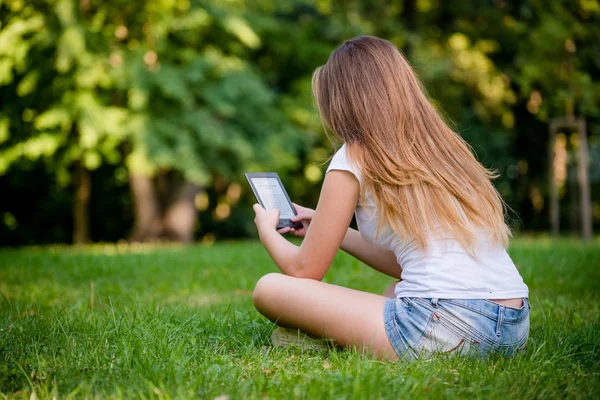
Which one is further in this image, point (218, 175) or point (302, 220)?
point (218, 175)

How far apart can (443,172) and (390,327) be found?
682 millimetres

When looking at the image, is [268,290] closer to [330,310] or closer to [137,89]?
[330,310]

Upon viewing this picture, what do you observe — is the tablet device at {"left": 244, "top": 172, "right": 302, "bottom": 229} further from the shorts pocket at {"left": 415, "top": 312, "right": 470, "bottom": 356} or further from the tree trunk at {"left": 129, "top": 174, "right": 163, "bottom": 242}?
the tree trunk at {"left": 129, "top": 174, "right": 163, "bottom": 242}

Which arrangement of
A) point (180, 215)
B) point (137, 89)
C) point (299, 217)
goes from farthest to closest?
point (180, 215), point (137, 89), point (299, 217)

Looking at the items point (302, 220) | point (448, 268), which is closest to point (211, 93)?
point (302, 220)

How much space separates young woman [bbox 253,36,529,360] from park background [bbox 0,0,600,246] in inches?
297

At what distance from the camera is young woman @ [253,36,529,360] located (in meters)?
2.66

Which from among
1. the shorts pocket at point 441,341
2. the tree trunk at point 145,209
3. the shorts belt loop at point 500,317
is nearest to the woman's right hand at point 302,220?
the shorts pocket at point 441,341

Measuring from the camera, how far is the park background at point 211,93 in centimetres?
1121

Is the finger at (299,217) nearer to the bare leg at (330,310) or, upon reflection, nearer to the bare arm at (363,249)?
the bare arm at (363,249)

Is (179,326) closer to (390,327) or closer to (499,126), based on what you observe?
(390,327)

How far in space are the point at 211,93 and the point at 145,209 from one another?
3.39m

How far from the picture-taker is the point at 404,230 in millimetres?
2674

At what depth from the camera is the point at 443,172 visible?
8.97ft
